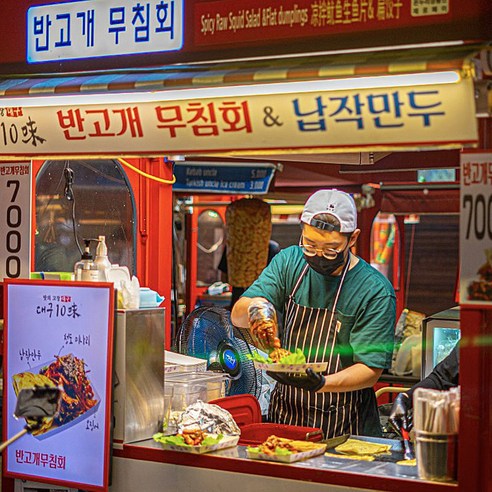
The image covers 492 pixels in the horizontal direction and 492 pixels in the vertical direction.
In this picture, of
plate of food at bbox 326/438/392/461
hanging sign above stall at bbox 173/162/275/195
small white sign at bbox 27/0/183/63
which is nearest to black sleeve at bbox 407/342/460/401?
plate of food at bbox 326/438/392/461

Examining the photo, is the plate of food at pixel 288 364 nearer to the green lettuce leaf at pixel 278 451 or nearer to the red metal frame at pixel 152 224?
the green lettuce leaf at pixel 278 451

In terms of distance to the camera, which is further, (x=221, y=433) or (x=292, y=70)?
(x=221, y=433)

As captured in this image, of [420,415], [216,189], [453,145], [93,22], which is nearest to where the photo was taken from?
[453,145]

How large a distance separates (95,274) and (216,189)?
567cm

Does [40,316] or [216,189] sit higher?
[216,189]

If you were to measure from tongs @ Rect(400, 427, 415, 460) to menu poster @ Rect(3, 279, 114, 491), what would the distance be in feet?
4.27

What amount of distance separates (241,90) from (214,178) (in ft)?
20.4

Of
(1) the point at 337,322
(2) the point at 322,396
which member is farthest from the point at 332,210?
(2) the point at 322,396

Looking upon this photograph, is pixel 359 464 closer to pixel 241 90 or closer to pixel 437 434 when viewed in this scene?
pixel 437 434

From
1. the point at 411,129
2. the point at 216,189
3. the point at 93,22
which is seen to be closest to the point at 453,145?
the point at 411,129

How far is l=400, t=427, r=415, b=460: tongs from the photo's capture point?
3.93 meters

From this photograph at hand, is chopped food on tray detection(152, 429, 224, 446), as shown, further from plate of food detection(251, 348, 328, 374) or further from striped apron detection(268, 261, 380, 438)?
striped apron detection(268, 261, 380, 438)

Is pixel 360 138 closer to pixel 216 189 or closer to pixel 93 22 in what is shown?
pixel 93 22

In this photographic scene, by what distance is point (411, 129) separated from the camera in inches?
132
